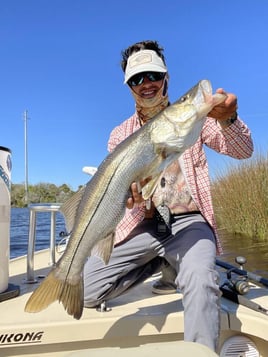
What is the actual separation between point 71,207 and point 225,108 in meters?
1.12

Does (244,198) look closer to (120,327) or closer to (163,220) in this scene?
(163,220)

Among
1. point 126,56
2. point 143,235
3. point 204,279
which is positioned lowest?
point 204,279

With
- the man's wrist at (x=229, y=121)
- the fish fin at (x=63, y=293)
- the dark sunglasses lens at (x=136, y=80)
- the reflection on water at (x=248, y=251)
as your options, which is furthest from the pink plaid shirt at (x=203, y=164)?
the reflection on water at (x=248, y=251)

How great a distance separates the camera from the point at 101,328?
248 centimetres

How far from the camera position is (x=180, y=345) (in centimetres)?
165

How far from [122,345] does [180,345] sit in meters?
1.03

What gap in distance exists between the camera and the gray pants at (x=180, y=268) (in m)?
2.19

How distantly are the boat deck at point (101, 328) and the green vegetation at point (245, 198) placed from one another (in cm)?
686

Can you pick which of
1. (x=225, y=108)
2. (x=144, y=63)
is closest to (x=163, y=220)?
(x=225, y=108)

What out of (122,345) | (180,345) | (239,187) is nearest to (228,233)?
(239,187)

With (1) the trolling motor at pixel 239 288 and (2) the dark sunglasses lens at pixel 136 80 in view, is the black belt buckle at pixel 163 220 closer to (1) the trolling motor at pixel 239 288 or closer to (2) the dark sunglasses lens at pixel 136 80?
(1) the trolling motor at pixel 239 288

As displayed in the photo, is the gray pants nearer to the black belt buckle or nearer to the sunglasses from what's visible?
the black belt buckle

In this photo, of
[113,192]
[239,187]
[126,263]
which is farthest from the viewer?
[239,187]

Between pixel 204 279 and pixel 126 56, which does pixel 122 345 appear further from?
pixel 126 56
